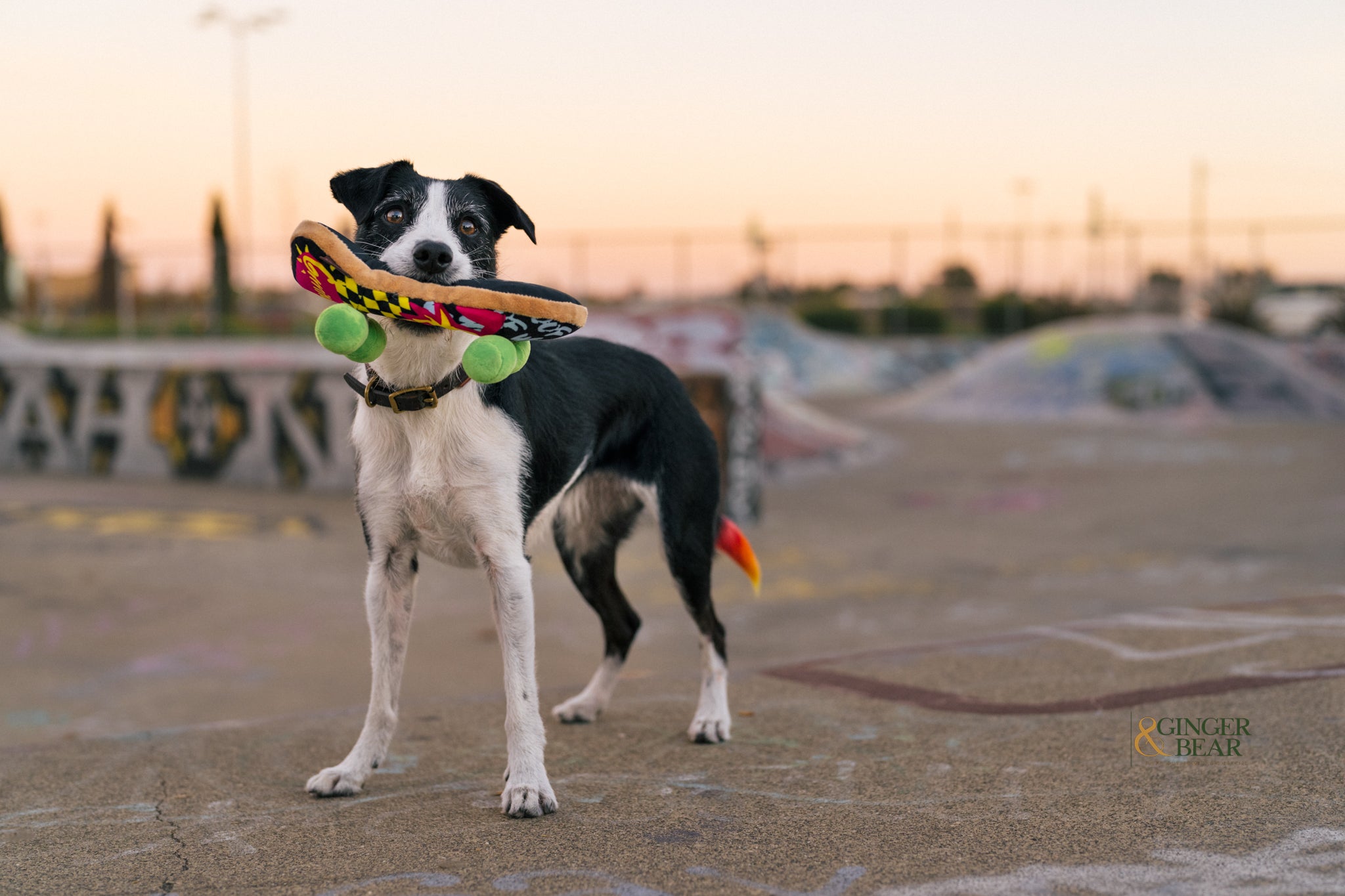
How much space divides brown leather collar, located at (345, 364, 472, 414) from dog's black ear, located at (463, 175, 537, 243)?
544 millimetres

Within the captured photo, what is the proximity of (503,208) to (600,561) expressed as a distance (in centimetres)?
154

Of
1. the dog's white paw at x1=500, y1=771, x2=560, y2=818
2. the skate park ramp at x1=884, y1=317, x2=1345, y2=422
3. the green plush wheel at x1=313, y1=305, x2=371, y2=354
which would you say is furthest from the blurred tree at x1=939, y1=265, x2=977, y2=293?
A: the green plush wheel at x1=313, y1=305, x2=371, y2=354

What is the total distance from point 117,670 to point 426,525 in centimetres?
371

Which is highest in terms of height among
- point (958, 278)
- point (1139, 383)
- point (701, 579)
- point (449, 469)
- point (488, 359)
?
point (958, 278)

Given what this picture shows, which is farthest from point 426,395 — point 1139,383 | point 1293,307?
point 1293,307

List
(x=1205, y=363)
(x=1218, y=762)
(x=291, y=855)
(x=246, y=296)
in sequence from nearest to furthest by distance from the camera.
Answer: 1. (x=291, y=855)
2. (x=1218, y=762)
3. (x=1205, y=363)
4. (x=246, y=296)

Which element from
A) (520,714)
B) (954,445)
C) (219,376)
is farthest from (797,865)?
(954,445)

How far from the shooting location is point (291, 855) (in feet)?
10.6

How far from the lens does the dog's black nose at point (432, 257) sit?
3277mm

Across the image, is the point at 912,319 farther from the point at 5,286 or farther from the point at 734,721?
the point at 734,721

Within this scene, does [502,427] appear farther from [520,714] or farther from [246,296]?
[246,296]

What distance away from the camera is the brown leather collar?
3.48 meters

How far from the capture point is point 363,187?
362 cm

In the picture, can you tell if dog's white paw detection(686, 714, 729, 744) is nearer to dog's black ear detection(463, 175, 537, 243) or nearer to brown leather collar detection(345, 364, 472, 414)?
brown leather collar detection(345, 364, 472, 414)
